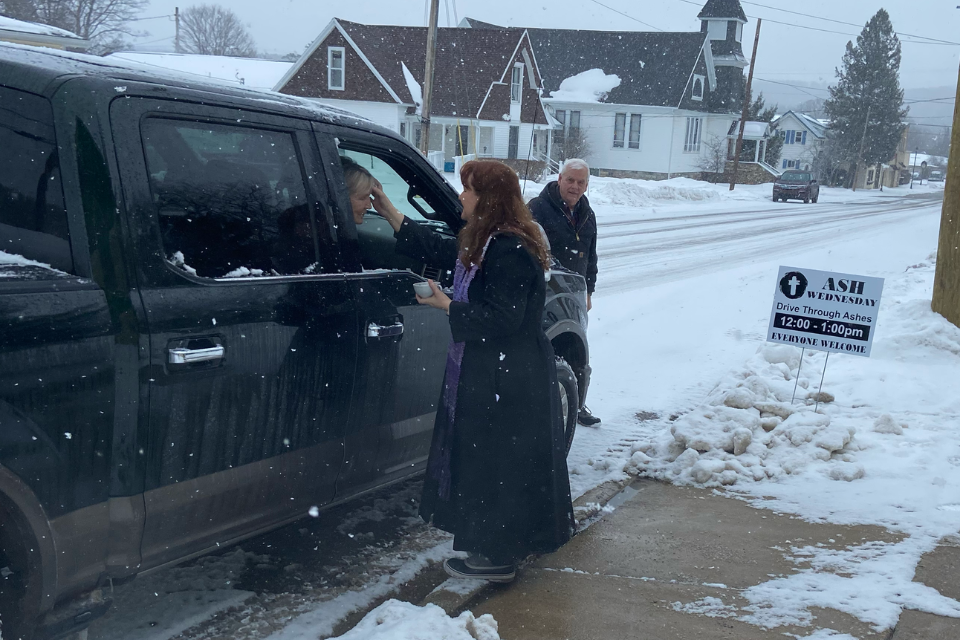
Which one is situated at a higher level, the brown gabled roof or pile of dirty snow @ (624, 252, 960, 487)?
the brown gabled roof

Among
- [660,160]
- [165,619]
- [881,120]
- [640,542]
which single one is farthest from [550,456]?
[881,120]

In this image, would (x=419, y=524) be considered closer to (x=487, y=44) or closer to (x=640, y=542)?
(x=640, y=542)

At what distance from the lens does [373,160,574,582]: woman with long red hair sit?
11.9 feet

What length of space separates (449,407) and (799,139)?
76.0 metres

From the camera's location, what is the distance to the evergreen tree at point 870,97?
66188mm

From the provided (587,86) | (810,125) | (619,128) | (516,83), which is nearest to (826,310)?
(516,83)

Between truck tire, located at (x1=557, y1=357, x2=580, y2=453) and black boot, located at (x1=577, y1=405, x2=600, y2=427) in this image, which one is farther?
black boot, located at (x1=577, y1=405, x2=600, y2=427)

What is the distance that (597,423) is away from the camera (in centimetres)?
629

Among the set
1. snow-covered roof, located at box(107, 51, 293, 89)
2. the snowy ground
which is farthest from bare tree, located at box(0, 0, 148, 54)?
the snowy ground

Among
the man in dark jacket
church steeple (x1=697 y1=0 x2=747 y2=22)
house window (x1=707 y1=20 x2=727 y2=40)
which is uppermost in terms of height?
church steeple (x1=697 y1=0 x2=747 y2=22)

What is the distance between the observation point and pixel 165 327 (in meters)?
2.75

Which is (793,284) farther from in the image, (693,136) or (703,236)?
(693,136)

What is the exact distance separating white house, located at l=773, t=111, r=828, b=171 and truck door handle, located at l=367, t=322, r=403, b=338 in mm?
73322

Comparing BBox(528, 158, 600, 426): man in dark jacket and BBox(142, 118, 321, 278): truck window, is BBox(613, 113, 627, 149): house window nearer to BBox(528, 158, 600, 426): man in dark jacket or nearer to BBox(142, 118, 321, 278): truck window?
BBox(528, 158, 600, 426): man in dark jacket
